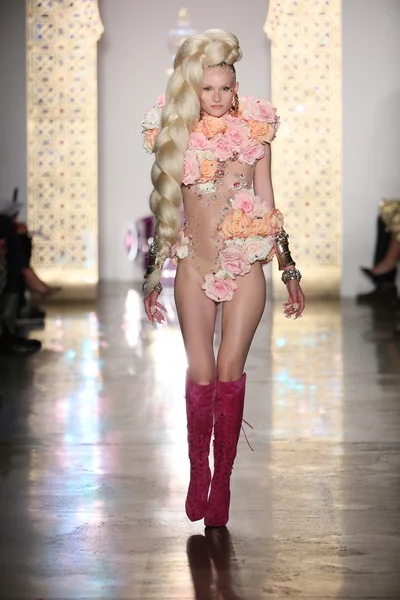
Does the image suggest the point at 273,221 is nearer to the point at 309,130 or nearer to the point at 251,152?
the point at 251,152

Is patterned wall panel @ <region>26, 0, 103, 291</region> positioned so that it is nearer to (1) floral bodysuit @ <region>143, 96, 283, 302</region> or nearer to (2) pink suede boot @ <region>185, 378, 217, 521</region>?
(1) floral bodysuit @ <region>143, 96, 283, 302</region>

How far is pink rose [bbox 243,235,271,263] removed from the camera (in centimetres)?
322

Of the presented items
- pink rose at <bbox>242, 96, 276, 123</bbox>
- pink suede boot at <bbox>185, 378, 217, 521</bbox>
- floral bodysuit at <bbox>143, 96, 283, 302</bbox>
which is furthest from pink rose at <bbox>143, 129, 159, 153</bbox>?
pink suede boot at <bbox>185, 378, 217, 521</bbox>

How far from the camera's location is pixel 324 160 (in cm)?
1125

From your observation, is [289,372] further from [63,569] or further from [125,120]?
[125,120]

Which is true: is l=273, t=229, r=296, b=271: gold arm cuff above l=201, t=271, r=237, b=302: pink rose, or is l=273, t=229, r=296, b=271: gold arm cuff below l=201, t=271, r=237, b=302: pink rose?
above

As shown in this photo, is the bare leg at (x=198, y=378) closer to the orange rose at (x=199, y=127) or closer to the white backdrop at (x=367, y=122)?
the orange rose at (x=199, y=127)

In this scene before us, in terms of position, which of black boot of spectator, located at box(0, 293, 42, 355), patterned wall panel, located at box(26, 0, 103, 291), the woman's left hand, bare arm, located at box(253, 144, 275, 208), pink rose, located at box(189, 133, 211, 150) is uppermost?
patterned wall panel, located at box(26, 0, 103, 291)

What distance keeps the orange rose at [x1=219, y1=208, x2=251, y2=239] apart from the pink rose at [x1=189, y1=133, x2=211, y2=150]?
0.20 meters

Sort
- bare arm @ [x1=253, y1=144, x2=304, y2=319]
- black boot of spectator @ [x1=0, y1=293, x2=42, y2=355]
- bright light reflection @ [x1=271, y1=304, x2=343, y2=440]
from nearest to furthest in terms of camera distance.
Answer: bare arm @ [x1=253, y1=144, x2=304, y2=319] < bright light reflection @ [x1=271, y1=304, x2=343, y2=440] < black boot of spectator @ [x1=0, y1=293, x2=42, y2=355]

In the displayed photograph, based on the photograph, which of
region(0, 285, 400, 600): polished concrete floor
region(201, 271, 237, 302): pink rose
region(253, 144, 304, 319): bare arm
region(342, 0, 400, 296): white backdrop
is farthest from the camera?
region(342, 0, 400, 296): white backdrop

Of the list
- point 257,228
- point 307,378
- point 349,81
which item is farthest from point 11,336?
point 349,81

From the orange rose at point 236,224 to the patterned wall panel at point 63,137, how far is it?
313 inches

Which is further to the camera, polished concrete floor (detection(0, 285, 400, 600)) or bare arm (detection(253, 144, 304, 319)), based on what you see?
bare arm (detection(253, 144, 304, 319))
